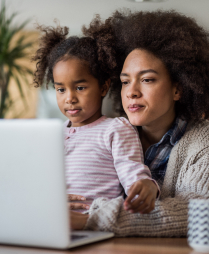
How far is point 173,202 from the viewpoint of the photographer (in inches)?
41.5

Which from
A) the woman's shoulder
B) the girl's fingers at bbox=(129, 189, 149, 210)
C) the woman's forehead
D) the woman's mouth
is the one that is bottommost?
the girl's fingers at bbox=(129, 189, 149, 210)

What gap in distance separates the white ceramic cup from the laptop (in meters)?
0.27

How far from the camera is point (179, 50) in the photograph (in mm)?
1343

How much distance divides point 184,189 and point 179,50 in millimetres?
521

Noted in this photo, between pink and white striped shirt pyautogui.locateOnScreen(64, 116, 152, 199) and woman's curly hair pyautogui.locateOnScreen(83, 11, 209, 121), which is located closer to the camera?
pink and white striped shirt pyautogui.locateOnScreen(64, 116, 152, 199)

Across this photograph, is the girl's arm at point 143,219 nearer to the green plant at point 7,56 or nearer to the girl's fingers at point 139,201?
the girl's fingers at point 139,201

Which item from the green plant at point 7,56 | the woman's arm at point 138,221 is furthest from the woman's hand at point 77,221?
the green plant at point 7,56

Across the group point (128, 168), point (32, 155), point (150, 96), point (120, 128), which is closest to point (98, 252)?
point (32, 155)

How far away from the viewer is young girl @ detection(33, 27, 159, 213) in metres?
1.24

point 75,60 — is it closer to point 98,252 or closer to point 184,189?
point 184,189

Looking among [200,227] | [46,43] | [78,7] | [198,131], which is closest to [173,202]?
[200,227]

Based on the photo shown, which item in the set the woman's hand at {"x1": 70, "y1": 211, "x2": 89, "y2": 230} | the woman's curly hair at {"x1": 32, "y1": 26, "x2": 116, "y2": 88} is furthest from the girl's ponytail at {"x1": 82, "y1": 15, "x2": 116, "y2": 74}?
the woman's hand at {"x1": 70, "y1": 211, "x2": 89, "y2": 230}

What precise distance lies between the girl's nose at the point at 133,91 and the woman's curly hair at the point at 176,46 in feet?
0.48

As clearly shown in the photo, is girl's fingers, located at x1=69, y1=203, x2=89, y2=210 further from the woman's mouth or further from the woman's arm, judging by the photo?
the woman's mouth
